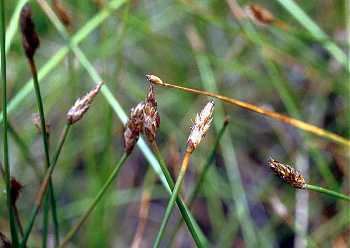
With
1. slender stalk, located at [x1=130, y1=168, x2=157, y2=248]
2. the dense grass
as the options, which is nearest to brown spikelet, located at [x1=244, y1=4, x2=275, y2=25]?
the dense grass

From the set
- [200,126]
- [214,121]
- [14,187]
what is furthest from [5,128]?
[214,121]

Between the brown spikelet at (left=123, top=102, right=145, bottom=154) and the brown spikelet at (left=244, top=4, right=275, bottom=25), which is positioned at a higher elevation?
the brown spikelet at (left=123, top=102, right=145, bottom=154)

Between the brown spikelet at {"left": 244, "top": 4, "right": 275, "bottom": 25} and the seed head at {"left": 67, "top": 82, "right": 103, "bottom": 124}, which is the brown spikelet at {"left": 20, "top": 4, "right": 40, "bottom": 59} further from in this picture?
the brown spikelet at {"left": 244, "top": 4, "right": 275, "bottom": 25}

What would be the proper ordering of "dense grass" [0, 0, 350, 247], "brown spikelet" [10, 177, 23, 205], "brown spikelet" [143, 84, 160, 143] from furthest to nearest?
"dense grass" [0, 0, 350, 247], "brown spikelet" [10, 177, 23, 205], "brown spikelet" [143, 84, 160, 143]

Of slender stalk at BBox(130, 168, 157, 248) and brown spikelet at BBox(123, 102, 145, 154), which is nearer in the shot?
brown spikelet at BBox(123, 102, 145, 154)

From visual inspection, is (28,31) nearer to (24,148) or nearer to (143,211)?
(24,148)

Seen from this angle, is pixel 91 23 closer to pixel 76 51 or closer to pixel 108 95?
pixel 76 51
